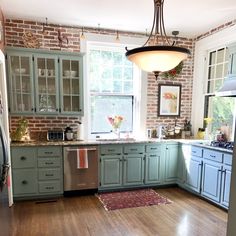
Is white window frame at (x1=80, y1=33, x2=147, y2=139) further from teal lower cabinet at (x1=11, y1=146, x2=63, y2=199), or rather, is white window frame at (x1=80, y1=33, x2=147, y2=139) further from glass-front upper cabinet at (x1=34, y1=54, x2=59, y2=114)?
teal lower cabinet at (x1=11, y1=146, x2=63, y2=199)

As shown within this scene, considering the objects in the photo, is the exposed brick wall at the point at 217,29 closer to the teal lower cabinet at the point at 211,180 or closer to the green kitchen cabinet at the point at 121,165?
the teal lower cabinet at the point at 211,180

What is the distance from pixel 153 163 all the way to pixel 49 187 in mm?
1888

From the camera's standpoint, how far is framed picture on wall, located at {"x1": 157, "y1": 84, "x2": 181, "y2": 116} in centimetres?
461

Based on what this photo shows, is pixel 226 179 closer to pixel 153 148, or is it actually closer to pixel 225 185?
pixel 225 185

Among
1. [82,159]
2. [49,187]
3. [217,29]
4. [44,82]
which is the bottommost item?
[49,187]

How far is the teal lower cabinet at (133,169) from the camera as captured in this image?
398cm

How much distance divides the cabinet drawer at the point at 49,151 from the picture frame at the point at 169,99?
221cm

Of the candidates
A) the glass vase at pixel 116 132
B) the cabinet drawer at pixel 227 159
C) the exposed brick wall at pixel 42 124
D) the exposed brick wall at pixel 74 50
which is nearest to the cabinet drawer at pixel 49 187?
the exposed brick wall at pixel 42 124

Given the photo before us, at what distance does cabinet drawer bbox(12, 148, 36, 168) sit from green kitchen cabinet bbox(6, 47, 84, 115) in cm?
65

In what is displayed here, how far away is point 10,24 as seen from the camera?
146 inches

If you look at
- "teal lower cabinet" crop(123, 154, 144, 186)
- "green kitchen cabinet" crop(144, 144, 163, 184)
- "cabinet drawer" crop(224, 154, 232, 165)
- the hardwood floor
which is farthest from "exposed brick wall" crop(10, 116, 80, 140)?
"cabinet drawer" crop(224, 154, 232, 165)

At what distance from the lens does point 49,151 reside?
3.57m

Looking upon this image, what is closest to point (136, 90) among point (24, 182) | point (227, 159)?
point (227, 159)

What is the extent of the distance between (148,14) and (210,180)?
2792 mm
